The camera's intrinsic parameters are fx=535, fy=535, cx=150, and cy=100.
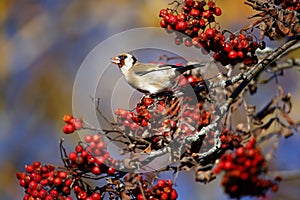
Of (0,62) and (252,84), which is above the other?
(0,62)

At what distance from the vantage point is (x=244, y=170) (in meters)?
2.27

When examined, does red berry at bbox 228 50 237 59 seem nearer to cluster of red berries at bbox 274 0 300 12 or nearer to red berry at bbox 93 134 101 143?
cluster of red berries at bbox 274 0 300 12

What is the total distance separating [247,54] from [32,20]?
461 cm

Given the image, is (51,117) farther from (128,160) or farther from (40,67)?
(128,160)

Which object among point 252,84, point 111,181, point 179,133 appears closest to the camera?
point 111,181

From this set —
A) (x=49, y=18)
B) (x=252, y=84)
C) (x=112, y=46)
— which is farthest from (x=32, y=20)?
(x=252, y=84)

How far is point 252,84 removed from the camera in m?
2.60

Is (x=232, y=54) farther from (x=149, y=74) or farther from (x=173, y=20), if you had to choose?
→ (x=149, y=74)

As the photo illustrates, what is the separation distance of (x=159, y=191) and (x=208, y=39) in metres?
0.58

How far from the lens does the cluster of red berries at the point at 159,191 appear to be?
1.87 m

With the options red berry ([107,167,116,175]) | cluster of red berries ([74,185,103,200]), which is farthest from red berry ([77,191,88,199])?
red berry ([107,167,116,175])

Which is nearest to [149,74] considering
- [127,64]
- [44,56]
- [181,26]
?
[127,64]

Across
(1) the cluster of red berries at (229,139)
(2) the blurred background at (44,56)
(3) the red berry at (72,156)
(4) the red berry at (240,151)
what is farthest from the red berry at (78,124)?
(2) the blurred background at (44,56)

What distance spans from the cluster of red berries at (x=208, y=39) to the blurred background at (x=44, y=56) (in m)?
3.38
